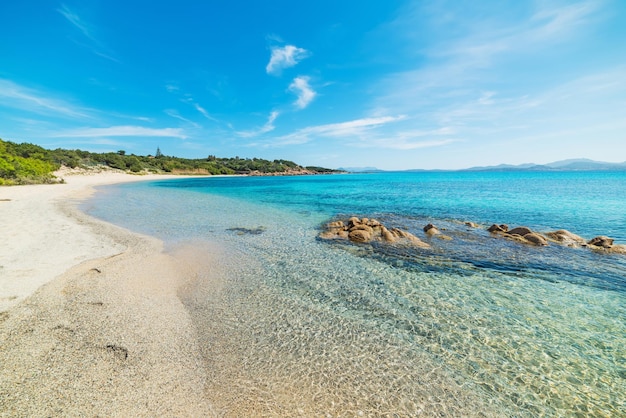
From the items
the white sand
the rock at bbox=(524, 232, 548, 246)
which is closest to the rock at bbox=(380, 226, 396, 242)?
the rock at bbox=(524, 232, 548, 246)

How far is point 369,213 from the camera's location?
78.0ft

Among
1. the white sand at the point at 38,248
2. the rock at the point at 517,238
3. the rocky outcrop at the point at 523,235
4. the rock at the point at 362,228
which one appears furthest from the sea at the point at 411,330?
the white sand at the point at 38,248

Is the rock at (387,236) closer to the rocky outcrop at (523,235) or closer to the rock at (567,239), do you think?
the rocky outcrop at (523,235)

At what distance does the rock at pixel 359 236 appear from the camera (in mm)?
14031

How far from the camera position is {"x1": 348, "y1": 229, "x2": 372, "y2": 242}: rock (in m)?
14.0

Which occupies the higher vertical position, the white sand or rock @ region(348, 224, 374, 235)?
the white sand

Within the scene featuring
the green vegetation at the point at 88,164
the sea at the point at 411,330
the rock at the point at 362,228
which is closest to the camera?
the sea at the point at 411,330

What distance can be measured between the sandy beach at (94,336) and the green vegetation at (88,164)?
40777 mm

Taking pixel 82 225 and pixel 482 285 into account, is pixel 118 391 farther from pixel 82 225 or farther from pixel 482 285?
pixel 82 225

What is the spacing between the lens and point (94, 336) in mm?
5465

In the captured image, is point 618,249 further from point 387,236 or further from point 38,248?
point 38,248

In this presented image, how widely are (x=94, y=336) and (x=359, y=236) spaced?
37.6 ft

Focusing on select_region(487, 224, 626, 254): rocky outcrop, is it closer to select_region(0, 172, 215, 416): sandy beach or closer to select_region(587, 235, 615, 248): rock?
select_region(587, 235, 615, 248): rock

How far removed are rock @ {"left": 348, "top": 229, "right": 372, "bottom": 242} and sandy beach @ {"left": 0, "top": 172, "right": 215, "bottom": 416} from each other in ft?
27.0
